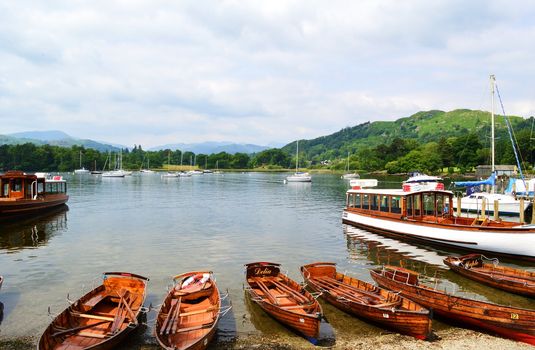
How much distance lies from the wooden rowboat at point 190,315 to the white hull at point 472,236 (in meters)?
20.6

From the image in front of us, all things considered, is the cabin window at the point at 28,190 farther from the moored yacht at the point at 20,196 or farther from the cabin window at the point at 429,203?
the cabin window at the point at 429,203

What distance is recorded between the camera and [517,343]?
16.0 metres

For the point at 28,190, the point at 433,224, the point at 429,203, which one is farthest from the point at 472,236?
the point at 28,190

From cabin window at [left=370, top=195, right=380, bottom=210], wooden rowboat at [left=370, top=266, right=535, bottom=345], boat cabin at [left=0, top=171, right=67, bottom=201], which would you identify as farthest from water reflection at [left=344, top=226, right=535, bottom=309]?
boat cabin at [left=0, top=171, right=67, bottom=201]

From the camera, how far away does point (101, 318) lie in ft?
53.8

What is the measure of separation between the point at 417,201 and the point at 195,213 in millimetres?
31942

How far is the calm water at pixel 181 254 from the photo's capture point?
62.8ft

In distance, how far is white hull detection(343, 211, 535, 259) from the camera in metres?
28.4

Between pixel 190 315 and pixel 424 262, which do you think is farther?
pixel 424 262

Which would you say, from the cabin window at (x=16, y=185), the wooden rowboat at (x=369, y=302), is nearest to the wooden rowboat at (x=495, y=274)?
the wooden rowboat at (x=369, y=302)

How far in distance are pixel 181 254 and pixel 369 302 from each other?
706 inches

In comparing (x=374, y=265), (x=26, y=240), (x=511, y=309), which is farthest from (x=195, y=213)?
(x=511, y=309)

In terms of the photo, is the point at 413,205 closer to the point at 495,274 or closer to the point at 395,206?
the point at 395,206

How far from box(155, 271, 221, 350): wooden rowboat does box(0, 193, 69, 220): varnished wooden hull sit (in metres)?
36.8
